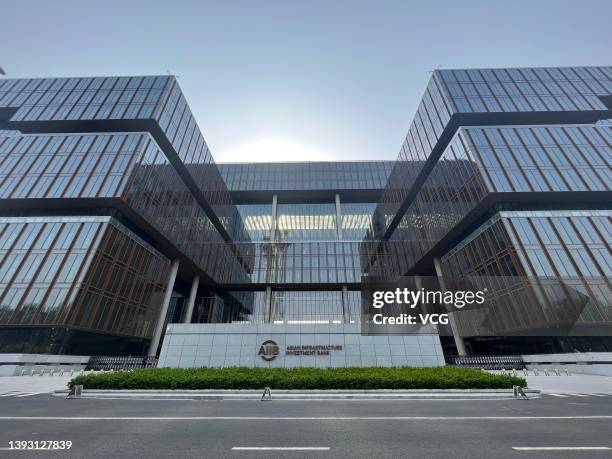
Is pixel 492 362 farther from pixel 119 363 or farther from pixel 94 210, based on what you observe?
pixel 94 210

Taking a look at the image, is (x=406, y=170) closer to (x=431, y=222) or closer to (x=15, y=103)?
(x=431, y=222)

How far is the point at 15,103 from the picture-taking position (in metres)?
42.9

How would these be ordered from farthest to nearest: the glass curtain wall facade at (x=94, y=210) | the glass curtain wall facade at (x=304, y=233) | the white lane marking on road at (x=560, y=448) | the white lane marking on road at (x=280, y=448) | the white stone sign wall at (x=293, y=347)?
the glass curtain wall facade at (x=304, y=233) → the glass curtain wall facade at (x=94, y=210) → the white stone sign wall at (x=293, y=347) → the white lane marking on road at (x=280, y=448) → the white lane marking on road at (x=560, y=448)

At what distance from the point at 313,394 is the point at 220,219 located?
48291 mm

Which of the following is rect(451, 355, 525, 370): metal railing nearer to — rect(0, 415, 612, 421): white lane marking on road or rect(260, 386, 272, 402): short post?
rect(0, 415, 612, 421): white lane marking on road

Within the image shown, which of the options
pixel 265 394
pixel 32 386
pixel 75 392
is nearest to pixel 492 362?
pixel 265 394

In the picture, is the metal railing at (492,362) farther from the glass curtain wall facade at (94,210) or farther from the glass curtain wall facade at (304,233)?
the glass curtain wall facade at (94,210)

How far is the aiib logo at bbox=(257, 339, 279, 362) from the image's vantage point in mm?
22781

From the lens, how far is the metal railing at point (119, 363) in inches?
1148

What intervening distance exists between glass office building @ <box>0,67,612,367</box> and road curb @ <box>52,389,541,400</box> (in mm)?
8241

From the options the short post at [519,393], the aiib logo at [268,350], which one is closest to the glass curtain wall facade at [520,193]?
the short post at [519,393]

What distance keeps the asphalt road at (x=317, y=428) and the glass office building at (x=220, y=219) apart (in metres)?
11.7

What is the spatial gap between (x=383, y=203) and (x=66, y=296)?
5401 cm

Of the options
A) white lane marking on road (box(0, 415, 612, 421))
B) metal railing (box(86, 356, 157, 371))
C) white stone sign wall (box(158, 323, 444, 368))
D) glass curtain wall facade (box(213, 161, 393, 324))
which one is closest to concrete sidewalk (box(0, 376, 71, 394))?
white stone sign wall (box(158, 323, 444, 368))
